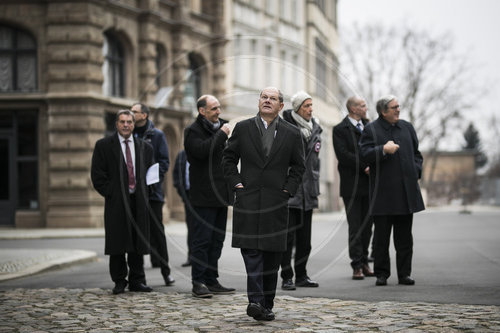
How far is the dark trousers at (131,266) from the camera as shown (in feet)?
32.4

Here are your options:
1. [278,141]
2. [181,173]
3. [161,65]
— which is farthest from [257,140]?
[161,65]

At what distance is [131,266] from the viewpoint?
32.9ft

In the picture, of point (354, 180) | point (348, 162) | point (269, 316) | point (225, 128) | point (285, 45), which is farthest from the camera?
point (285, 45)

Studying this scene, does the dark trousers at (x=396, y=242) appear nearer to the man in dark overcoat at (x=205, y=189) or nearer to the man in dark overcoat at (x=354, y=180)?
the man in dark overcoat at (x=354, y=180)

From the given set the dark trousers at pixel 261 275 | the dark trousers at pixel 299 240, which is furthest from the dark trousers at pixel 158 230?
the dark trousers at pixel 261 275

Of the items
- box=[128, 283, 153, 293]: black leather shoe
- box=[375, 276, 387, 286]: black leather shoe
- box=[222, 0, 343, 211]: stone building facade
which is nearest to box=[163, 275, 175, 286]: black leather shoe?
box=[128, 283, 153, 293]: black leather shoe

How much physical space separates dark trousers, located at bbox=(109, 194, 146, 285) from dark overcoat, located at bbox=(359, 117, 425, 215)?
2.77 m

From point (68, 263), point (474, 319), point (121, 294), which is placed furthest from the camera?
point (68, 263)

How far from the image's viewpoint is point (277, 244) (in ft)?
25.4

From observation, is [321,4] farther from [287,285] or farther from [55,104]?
[287,285]

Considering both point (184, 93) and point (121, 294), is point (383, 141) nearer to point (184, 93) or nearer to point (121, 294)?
point (121, 294)

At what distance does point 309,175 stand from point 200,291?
2016mm

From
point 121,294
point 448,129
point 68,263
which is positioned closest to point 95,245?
point 68,263

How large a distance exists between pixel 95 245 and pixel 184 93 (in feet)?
34.7
